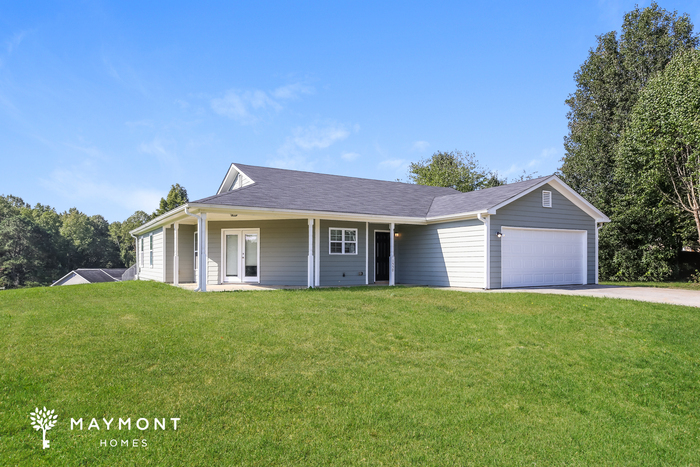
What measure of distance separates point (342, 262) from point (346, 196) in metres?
2.68

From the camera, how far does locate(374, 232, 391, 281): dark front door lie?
16.6m

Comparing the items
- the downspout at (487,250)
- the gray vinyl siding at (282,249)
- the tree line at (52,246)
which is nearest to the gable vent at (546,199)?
the downspout at (487,250)

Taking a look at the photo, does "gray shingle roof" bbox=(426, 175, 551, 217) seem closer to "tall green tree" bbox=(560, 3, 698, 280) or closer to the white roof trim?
the white roof trim

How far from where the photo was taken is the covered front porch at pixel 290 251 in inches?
574

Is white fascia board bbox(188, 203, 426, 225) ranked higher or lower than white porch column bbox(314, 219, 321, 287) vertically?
higher

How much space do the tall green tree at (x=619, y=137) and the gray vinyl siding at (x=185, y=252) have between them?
19956 mm

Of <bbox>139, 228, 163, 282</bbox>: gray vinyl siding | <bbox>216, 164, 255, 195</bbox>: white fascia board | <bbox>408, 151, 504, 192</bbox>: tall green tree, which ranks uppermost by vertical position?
<bbox>408, 151, 504, 192</bbox>: tall green tree

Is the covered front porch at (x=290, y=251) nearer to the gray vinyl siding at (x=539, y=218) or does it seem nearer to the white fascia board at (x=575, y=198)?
the gray vinyl siding at (x=539, y=218)

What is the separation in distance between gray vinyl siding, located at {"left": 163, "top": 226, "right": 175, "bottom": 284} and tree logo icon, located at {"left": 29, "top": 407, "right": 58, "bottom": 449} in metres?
14.3

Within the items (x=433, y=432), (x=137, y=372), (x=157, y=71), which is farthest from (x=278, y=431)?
(x=157, y=71)

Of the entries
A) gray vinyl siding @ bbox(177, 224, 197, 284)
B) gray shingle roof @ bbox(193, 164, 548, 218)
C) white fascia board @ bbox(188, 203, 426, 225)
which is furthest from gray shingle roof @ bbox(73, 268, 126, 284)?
white fascia board @ bbox(188, 203, 426, 225)

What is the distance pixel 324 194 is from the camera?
15.6m

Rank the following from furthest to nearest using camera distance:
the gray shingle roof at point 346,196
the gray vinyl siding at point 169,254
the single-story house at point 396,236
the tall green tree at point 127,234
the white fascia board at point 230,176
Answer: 1. the tall green tree at point 127,234
2. the gray vinyl siding at point 169,254
3. the white fascia board at point 230,176
4. the single-story house at point 396,236
5. the gray shingle roof at point 346,196

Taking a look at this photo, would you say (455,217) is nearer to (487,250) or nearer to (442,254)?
(442,254)
